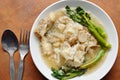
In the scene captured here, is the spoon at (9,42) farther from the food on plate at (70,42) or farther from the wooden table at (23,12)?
the food on plate at (70,42)

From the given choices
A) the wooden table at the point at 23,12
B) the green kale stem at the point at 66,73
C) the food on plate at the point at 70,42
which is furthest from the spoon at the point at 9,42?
the green kale stem at the point at 66,73

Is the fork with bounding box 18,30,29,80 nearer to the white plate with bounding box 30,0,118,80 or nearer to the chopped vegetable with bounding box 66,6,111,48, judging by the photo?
the white plate with bounding box 30,0,118,80

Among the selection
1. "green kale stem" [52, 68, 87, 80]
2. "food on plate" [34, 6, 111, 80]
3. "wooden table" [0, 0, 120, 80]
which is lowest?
"green kale stem" [52, 68, 87, 80]

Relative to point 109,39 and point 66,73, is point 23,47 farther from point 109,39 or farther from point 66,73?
point 109,39

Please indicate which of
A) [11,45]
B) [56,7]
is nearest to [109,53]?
[56,7]

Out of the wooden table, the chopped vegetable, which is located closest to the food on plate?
the chopped vegetable

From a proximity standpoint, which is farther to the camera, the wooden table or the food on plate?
the wooden table

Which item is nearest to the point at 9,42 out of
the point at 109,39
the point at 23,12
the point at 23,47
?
the point at 23,47

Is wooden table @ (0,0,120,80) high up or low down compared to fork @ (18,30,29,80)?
up
